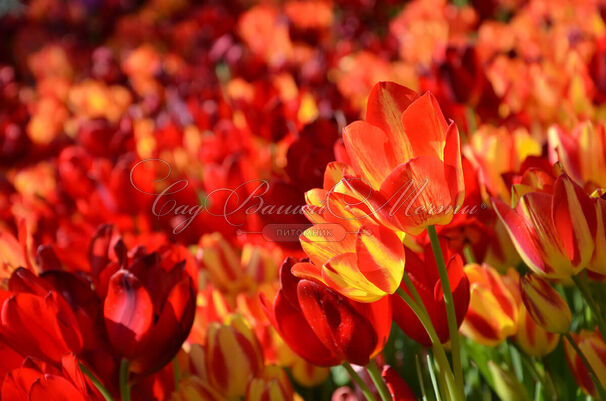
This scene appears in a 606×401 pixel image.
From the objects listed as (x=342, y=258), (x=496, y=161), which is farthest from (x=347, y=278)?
(x=496, y=161)

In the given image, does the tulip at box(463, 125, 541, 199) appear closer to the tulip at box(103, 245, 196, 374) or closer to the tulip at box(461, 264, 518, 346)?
the tulip at box(461, 264, 518, 346)

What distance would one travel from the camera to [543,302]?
552 mm

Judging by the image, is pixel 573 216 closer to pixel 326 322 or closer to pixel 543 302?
pixel 543 302

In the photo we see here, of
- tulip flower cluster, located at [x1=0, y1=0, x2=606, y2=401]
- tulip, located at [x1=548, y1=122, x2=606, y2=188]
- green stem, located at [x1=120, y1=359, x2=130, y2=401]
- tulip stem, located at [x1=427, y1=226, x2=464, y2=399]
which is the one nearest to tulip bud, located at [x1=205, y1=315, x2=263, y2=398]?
tulip flower cluster, located at [x1=0, y1=0, x2=606, y2=401]

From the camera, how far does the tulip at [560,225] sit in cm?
51

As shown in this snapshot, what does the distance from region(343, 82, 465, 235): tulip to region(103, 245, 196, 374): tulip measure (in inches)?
7.2

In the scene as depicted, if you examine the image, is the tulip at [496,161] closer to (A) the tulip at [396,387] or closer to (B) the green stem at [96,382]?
(A) the tulip at [396,387]

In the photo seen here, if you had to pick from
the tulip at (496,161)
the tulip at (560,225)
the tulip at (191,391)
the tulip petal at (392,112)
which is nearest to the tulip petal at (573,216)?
the tulip at (560,225)

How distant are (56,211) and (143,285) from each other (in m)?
0.81

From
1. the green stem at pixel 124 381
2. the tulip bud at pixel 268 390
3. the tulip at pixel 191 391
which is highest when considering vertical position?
the green stem at pixel 124 381

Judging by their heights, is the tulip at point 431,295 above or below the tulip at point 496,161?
below

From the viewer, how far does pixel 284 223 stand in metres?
0.81

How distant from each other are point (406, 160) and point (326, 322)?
124 millimetres

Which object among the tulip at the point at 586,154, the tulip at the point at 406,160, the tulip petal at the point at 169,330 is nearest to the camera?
the tulip at the point at 406,160
